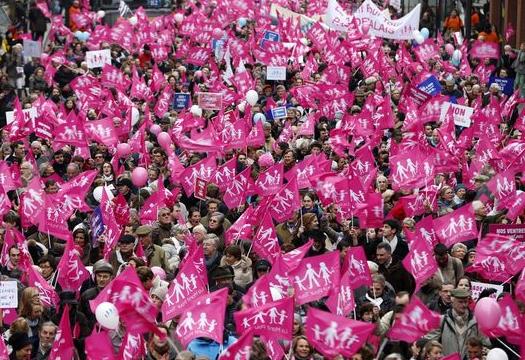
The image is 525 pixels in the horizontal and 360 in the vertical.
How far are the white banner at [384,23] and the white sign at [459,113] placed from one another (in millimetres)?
7766

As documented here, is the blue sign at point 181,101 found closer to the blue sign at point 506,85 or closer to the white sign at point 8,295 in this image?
the blue sign at point 506,85

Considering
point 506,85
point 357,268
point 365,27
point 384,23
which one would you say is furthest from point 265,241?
point 384,23

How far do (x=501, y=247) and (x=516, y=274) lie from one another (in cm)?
35

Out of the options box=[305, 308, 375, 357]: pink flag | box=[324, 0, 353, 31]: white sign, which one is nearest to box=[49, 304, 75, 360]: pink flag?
box=[305, 308, 375, 357]: pink flag

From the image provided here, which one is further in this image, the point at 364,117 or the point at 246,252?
the point at 364,117

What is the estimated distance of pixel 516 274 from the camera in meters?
14.4

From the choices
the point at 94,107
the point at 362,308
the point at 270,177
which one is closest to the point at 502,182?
the point at 270,177

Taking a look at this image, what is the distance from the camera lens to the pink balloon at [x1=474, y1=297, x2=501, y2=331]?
12258 millimetres

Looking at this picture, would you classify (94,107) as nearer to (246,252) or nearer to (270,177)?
(270,177)

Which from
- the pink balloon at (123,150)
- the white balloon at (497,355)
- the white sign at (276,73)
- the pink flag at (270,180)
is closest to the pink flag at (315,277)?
the white balloon at (497,355)

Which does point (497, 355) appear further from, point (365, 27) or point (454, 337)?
point (365, 27)

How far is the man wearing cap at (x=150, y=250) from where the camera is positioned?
1534 cm

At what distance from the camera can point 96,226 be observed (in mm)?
16297

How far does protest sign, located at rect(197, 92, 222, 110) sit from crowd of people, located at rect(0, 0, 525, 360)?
6 centimetres
